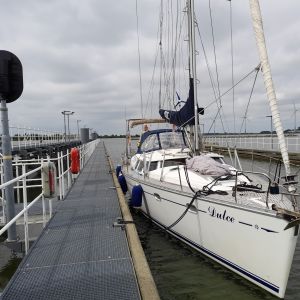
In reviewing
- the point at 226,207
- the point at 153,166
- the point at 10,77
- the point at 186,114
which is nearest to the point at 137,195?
the point at 153,166

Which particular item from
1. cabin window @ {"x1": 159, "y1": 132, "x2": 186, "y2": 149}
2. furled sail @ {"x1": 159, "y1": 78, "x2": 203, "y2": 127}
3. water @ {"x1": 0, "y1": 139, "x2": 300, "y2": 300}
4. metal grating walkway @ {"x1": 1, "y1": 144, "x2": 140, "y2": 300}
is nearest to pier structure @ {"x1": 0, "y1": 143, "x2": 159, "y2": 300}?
metal grating walkway @ {"x1": 1, "y1": 144, "x2": 140, "y2": 300}

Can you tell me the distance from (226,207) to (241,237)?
56 cm

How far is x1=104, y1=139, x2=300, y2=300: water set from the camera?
19.9 ft

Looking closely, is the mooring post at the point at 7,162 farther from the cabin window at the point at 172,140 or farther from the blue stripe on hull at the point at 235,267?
the cabin window at the point at 172,140

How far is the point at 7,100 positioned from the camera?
6.13 m

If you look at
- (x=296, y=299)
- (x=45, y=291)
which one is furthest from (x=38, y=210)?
(x=296, y=299)

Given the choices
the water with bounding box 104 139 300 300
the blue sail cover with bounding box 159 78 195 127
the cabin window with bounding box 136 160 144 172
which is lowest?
the water with bounding box 104 139 300 300

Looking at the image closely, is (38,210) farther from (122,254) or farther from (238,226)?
(238,226)

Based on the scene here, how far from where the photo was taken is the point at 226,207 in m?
6.26

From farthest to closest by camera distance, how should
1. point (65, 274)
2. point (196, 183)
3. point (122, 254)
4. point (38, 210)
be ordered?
1. point (38, 210)
2. point (196, 183)
3. point (122, 254)
4. point (65, 274)

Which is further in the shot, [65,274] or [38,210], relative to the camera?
[38,210]

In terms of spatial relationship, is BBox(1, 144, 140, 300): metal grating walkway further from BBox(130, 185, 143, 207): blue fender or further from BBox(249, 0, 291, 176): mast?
BBox(249, 0, 291, 176): mast

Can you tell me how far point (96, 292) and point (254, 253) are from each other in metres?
2.79

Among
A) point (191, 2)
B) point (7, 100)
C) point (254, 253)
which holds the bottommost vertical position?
point (254, 253)
